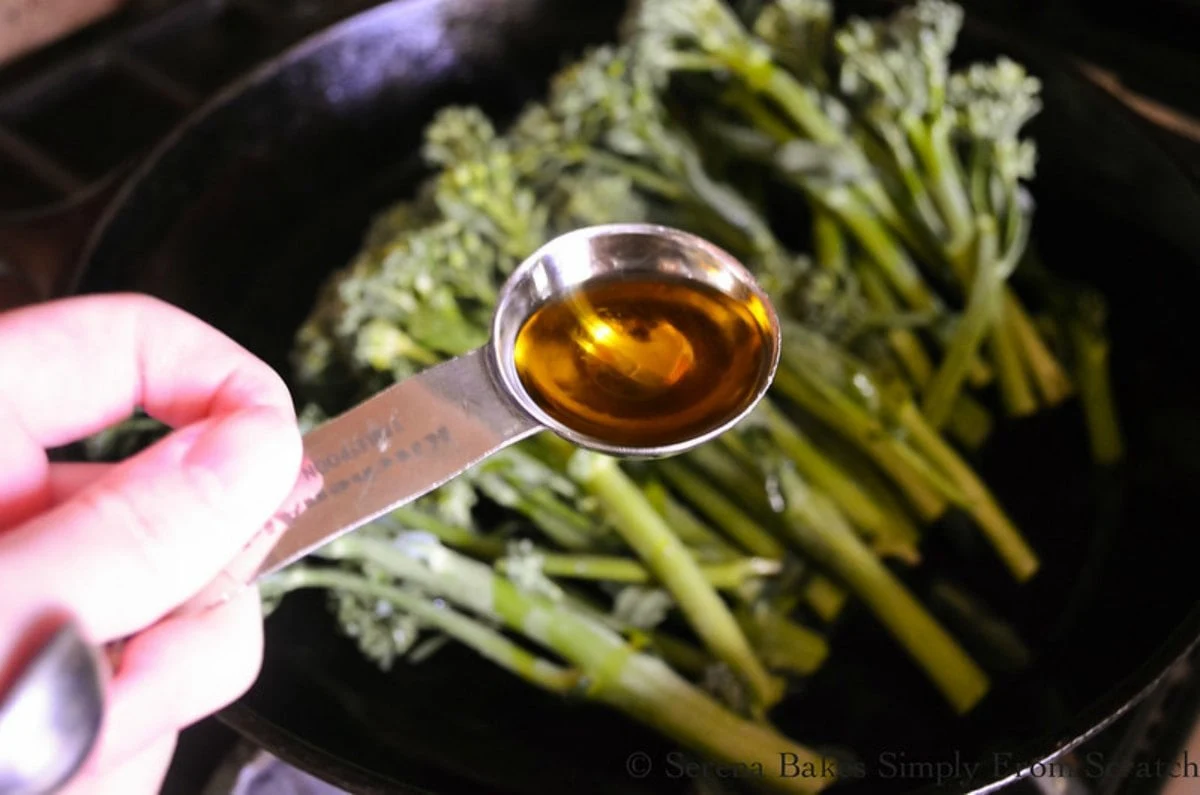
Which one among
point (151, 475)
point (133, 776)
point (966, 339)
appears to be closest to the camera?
point (151, 475)

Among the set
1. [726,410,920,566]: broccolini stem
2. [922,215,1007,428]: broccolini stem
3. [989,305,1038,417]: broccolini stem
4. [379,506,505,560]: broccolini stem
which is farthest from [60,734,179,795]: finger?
[989,305,1038,417]: broccolini stem

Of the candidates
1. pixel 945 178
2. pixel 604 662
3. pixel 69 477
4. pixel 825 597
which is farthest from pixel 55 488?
pixel 945 178

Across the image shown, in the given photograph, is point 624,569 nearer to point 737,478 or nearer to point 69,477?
point 737,478

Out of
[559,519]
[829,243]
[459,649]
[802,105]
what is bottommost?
[459,649]

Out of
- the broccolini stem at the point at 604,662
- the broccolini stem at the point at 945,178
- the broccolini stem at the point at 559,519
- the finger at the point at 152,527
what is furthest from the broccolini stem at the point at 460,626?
the broccolini stem at the point at 945,178

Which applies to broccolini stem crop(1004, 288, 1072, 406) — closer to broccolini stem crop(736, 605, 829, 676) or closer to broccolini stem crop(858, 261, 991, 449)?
broccolini stem crop(858, 261, 991, 449)

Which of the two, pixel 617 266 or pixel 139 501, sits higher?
pixel 139 501

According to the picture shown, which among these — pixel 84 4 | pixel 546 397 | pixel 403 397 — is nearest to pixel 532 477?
pixel 546 397

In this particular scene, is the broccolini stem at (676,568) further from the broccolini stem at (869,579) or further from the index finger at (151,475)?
the index finger at (151,475)
